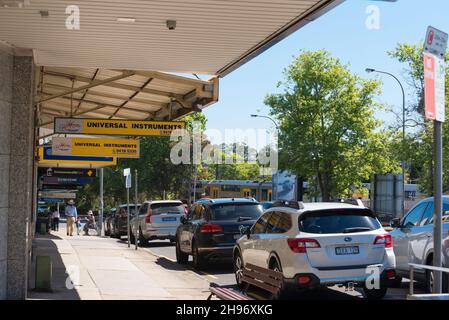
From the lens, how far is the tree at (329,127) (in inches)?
1982

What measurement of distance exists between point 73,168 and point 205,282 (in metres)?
22.0

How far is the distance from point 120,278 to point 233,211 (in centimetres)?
359

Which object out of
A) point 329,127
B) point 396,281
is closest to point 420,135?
point 329,127

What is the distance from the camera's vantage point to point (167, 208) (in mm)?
26375

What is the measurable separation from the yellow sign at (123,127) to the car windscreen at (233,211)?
2352 mm

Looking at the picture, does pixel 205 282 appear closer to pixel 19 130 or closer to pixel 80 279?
pixel 80 279

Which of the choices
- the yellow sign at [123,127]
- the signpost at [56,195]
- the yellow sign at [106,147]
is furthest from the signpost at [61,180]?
the yellow sign at [123,127]

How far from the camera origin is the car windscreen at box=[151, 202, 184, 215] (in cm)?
2611

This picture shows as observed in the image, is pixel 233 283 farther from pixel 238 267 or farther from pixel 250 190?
pixel 250 190

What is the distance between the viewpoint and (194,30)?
887 cm

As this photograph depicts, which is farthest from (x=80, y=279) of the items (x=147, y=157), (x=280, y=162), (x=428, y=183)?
(x=147, y=157)

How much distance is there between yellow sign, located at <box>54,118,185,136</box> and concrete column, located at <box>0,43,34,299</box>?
4694 mm

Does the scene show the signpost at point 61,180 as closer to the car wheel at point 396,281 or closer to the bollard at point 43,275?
the bollard at point 43,275

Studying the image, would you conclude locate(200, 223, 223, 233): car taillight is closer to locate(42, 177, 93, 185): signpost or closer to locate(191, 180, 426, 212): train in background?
locate(42, 177, 93, 185): signpost
